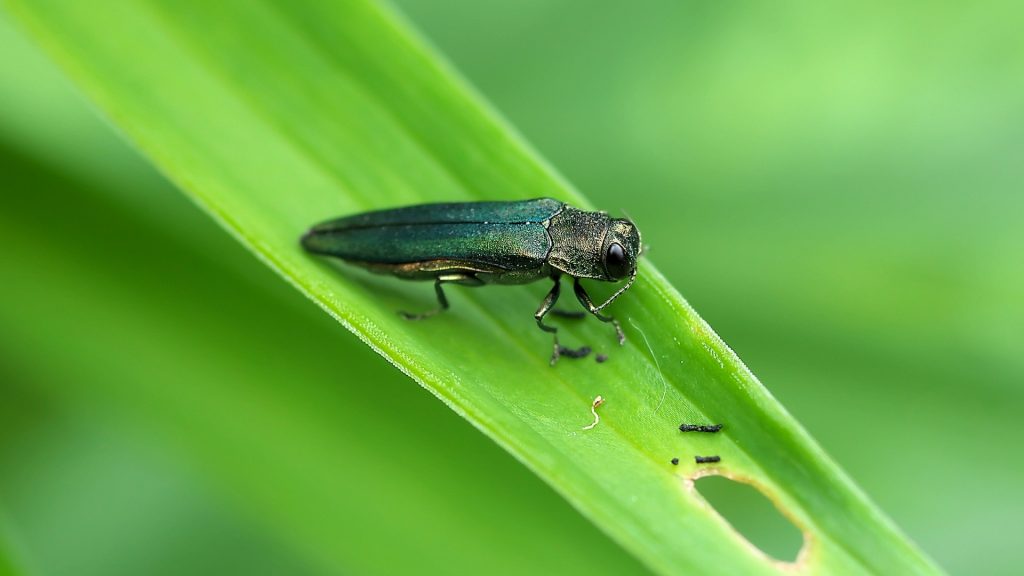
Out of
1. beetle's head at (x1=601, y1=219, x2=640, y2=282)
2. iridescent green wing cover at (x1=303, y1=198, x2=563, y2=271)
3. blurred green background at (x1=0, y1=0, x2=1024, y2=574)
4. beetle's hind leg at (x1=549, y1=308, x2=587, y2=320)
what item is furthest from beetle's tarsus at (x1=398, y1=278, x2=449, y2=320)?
beetle's head at (x1=601, y1=219, x2=640, y2=282)

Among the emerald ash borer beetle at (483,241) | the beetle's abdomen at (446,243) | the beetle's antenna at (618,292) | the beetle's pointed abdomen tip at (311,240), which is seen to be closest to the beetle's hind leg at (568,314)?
the emerald ash borer beetle at (483,241)

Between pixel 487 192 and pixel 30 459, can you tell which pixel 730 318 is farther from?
pixel 30 459

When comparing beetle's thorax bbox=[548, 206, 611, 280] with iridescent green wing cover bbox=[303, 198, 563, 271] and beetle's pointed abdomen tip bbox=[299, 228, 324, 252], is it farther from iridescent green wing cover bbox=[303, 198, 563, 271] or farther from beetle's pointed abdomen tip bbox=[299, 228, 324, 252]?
beetle's pointed abdomen tip bbox=[299, 228, 324, 252]

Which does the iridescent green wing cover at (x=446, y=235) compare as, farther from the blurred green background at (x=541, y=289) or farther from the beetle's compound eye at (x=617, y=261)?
the blurred green background at (x=541, y=289)

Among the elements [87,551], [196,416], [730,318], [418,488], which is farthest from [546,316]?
[87,551]

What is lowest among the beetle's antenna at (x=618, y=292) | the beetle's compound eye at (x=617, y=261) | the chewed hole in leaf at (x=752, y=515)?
the chewed hole in leaf at (x=752, y=515)

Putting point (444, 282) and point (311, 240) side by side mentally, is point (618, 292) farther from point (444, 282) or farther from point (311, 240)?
point (311, 240)
